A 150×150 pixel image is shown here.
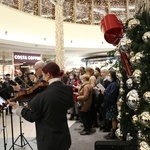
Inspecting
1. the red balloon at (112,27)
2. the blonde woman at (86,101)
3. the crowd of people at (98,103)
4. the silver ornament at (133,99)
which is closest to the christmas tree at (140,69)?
the silver ornament at (133,99)

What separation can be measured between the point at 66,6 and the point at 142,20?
12966 mm

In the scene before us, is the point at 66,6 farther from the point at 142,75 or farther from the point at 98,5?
the point at 142,75

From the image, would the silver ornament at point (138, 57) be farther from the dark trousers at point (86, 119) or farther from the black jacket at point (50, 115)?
the dark trousers at point (86, 119)

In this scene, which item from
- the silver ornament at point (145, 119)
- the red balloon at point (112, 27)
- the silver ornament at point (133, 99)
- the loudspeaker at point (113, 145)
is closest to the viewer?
the silver ornament at point (145, 119)

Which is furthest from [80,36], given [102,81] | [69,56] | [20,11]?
[102,81]

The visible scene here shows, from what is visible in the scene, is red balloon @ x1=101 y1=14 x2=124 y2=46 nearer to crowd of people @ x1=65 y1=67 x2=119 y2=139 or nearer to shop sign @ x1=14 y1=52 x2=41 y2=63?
crowd of people @ x1=65 y1=67 x2=119 y2=139

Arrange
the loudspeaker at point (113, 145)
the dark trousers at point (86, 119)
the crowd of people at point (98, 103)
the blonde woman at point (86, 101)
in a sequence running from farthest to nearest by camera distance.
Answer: the dark trousers at point (86, 119)
the blonde woman at point (86, 101)
the crowd of people at point (98, 103)
the loudspeaker at point (113, 145)

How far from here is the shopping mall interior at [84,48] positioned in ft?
7.63

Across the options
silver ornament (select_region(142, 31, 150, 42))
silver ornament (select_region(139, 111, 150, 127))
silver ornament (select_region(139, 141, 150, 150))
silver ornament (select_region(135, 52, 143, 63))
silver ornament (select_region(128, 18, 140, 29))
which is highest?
silver ornament (select_region(128, 18, 140, 29))

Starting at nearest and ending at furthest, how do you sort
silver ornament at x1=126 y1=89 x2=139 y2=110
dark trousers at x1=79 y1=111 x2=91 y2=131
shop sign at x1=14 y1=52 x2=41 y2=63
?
silver ornament at x1=126 y1=89 x2=139 y2=110
dark trousers at x1=79 y1=111 x2=91 y2=131
shop sign at x1=14 y1=52 x2=41 y2=63

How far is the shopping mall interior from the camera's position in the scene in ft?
7.63

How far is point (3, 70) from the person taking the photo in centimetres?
1207

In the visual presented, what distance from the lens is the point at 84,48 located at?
1561cm

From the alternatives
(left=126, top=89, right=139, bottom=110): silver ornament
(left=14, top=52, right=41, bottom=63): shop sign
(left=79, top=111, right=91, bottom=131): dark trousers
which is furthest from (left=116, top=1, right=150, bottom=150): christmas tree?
(left=14, top=52, right=41, bottom=63): shop sign
